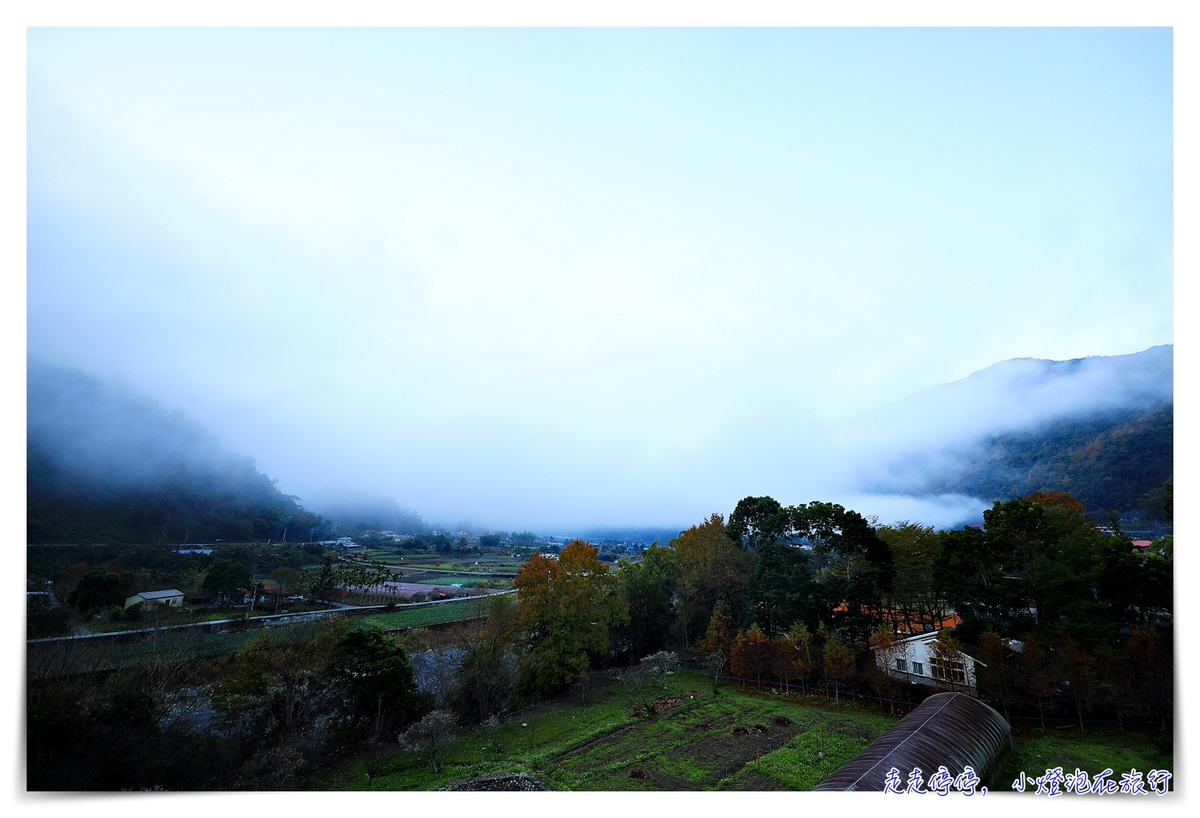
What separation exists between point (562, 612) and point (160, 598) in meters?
11.9

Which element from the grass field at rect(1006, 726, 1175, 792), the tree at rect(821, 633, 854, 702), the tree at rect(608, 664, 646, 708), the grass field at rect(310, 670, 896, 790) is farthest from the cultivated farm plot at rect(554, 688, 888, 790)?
the grass field at rect(1006, 726, 1175, 792)

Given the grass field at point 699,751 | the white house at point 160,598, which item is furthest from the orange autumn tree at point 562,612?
the white house at point 160,598

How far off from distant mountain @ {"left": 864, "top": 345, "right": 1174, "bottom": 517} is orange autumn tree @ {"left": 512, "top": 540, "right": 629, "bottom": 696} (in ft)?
52.1

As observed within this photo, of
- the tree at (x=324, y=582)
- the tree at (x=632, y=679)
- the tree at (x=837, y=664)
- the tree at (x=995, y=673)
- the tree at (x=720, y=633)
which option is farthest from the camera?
the tree at (x=720, y=633)

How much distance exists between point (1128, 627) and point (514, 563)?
2062 centimetres

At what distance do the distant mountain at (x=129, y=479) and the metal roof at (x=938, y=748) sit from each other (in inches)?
665

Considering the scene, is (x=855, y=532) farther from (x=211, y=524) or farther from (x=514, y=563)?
(x=211, y=524)

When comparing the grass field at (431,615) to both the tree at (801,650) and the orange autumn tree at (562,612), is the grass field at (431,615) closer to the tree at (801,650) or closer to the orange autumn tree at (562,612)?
the orange autumn tree at (562,612)

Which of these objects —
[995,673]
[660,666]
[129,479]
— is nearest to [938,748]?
[995,673]

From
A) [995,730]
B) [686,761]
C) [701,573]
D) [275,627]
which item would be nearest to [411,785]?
[686,761]

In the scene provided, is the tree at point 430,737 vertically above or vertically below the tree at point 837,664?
below

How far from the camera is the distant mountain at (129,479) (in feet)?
37.7

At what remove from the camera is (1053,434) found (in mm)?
17828

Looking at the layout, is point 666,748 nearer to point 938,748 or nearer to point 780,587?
point 938,748
